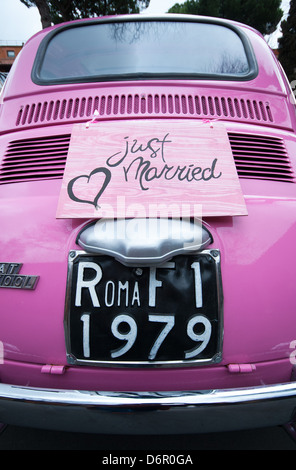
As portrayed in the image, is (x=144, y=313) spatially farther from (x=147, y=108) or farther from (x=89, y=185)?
(x=147, y=108)

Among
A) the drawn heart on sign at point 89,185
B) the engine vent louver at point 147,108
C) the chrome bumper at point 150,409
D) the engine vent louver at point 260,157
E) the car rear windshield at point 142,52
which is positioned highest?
the car rear windshield at point 142,52

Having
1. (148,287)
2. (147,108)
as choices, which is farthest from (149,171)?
(147,108)

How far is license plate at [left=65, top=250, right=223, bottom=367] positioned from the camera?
1306 millimetres

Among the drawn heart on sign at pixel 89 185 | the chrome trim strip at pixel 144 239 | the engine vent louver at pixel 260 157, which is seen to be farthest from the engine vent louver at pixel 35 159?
the engine vent louver at pixel 260 157

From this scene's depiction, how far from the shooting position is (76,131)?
1684 mm

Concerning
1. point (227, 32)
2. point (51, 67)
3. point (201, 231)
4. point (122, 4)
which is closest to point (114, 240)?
point (201, 231)

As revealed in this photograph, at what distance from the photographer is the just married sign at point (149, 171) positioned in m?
1.38

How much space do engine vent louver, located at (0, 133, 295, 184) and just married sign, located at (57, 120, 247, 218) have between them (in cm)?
9

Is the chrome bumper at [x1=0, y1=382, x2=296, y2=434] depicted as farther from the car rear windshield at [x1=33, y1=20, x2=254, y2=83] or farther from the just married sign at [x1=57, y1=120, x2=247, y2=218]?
the car rear windshield at [x1=33, y1=20, x2=254, y2=83]

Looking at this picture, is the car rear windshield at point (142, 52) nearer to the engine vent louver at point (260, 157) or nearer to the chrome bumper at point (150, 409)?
the engine vent louver at point (260, 157)

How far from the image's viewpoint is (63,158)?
1.67 meters

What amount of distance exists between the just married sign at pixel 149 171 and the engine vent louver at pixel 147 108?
24 centimetres

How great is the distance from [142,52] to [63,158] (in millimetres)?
1102

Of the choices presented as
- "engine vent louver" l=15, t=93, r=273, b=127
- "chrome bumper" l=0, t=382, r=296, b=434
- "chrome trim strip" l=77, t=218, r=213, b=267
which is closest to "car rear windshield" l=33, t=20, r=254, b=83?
"engine vent louver" l=15, t=93, r=273, b=127
